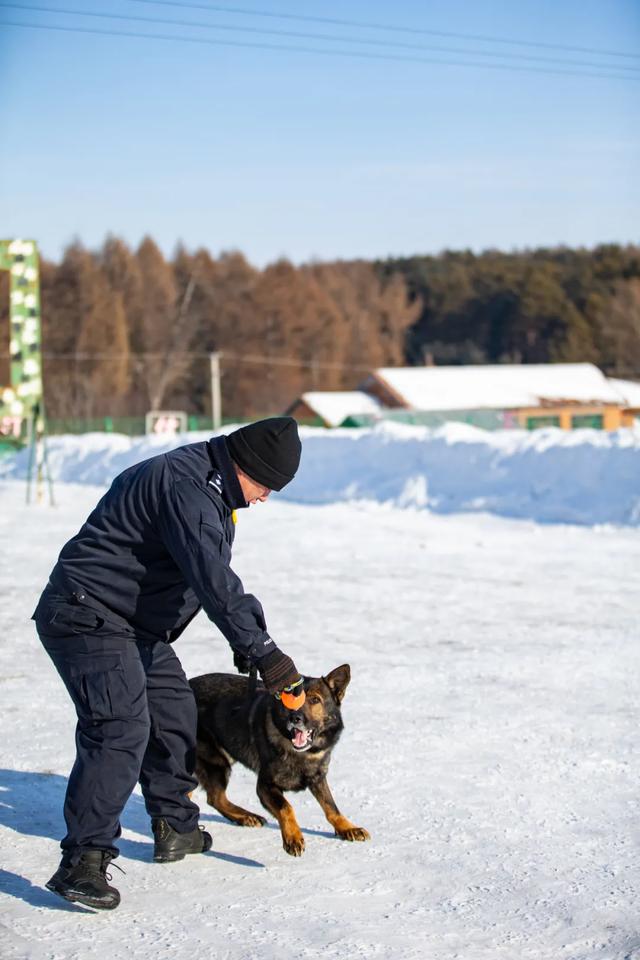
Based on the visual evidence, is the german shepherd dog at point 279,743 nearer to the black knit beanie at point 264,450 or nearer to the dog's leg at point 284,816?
the dog's leg at point 284,816

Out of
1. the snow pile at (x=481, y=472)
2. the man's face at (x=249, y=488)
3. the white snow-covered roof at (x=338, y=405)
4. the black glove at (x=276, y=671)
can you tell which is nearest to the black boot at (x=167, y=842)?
the black glove at (x=276, y=671)

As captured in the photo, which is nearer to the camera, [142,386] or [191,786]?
[191,786]

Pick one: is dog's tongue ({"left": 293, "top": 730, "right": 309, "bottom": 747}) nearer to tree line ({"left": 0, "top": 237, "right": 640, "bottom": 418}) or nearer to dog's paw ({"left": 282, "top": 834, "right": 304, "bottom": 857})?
dog's paw ({"left": 282, "top": 834, "right": 304, "bottom": 857})

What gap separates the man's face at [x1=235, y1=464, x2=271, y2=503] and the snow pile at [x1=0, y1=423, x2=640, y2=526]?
38.3 ft

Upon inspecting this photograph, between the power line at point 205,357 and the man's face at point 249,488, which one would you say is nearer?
the man's face at point 249,488

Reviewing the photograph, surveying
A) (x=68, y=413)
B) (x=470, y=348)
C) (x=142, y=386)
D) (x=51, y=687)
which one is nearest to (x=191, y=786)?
(x=51, y=687)

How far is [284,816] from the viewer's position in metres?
4.14

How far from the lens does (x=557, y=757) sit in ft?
17.5

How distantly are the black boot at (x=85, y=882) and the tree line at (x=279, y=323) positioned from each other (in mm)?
54702

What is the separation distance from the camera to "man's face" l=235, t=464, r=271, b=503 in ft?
12.3

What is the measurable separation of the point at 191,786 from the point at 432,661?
3414 millimetres

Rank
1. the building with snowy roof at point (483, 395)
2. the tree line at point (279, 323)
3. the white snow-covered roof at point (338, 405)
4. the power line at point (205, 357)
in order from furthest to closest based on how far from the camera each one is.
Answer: the tree line at point (279, 323) < the power line at point (205, 357) < the building with snowy roof at point (483, 395) < the white snow-covered roof at point (338, 405)

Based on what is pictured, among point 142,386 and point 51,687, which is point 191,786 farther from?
point 142,386

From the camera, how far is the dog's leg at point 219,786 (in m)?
4.52
